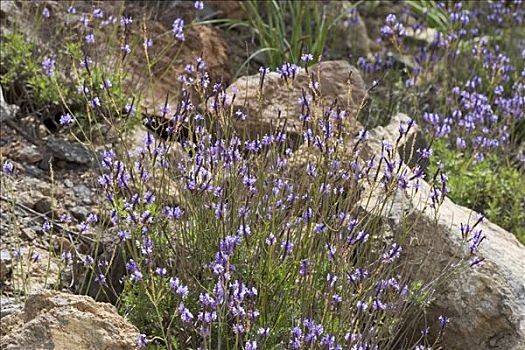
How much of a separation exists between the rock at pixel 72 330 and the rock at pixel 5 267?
938 millimetres

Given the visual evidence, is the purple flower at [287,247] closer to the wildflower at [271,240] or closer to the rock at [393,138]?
the wildflower at [271,240]

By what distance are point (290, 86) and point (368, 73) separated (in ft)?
8.24

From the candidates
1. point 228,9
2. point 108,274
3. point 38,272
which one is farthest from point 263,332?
point 228,9

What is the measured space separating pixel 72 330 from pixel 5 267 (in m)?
1.11

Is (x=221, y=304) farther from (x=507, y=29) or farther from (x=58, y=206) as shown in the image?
(x=507, y=29)

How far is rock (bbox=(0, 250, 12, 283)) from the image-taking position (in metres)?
3.92

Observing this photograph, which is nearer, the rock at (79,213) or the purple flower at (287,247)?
the purple flower at (287,247)

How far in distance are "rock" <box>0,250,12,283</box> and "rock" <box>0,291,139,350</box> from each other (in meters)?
0.94

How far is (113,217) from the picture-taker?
343cm

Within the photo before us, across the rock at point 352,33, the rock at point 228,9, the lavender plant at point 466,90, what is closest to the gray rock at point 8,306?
the lavender plant at point 466,90

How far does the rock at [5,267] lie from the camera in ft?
12.9

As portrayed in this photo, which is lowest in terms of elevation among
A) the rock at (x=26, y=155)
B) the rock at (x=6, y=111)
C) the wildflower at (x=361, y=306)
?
the rock at (x=26, y=155)

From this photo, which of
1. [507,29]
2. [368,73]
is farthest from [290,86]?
[507,29]

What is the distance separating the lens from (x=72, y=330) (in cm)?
294
